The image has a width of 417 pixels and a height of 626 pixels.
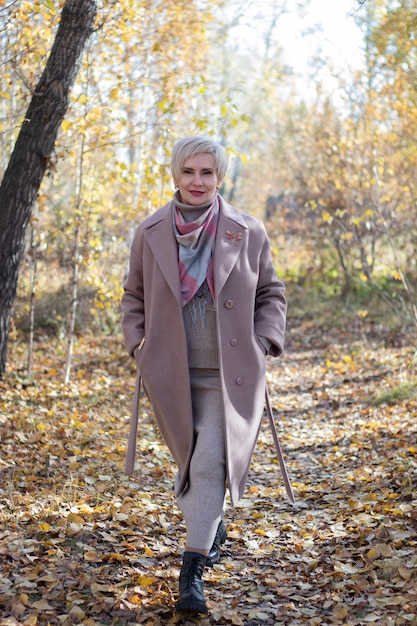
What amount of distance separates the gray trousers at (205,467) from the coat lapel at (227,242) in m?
0.45

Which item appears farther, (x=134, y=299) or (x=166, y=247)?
(x=134, y=299)

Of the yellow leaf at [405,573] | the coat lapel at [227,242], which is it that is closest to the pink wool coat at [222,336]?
the coat lapel at [227,242]

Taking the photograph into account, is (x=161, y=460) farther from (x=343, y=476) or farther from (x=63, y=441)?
(x=343, y=476)

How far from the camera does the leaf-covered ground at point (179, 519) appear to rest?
11.0ft

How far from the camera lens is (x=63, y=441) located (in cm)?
585

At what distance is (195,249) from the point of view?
3469mm

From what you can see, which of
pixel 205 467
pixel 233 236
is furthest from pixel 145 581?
pixel 233 236

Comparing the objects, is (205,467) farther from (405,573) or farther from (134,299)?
(405,573)

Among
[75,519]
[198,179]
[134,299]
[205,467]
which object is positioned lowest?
[75,519]

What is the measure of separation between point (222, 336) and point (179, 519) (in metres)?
1.71

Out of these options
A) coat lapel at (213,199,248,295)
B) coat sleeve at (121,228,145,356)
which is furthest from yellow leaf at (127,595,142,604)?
coat lapel at (213,199,248,295)

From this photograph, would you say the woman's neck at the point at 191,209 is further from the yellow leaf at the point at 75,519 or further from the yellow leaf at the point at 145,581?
the yellow leaf at the point at 75,519

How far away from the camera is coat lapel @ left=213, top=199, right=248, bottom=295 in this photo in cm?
340

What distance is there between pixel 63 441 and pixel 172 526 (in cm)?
167
